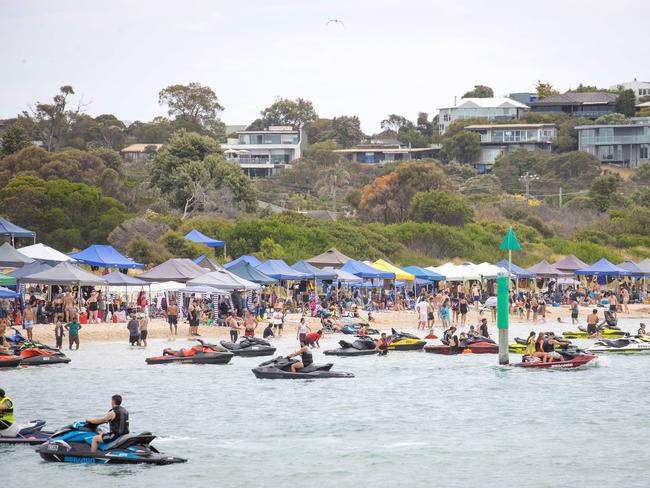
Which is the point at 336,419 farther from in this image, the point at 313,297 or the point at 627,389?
the point at 313,297

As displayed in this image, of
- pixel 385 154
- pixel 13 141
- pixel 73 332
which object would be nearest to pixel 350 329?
pixel 73 332

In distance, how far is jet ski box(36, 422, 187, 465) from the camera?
23.7m

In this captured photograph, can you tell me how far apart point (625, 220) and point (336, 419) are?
238ft

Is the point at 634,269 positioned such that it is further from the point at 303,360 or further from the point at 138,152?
the point at 138,152

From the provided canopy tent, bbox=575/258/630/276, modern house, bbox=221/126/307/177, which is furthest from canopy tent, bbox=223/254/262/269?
modern house, bbox=221/126/307/177

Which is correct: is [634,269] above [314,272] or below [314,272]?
above

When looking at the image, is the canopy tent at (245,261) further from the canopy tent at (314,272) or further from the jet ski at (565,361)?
the jet ski at (565,361)

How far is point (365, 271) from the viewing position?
6206 centimetres

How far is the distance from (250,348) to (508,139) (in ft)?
375

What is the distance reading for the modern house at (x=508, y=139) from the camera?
151 metres

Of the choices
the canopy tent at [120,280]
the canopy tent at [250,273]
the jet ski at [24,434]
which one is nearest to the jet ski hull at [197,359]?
the canopy tent at [120,280]

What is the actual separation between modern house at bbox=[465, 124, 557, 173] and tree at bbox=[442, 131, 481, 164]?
3.97ft

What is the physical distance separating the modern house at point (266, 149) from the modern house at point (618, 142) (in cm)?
3697

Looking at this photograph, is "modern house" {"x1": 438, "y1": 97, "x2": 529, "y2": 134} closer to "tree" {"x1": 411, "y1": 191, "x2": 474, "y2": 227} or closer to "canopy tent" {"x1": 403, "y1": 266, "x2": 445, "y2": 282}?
"tree" {"x1": 411, "y1": 191, "x2": 474, "y2": 227}
